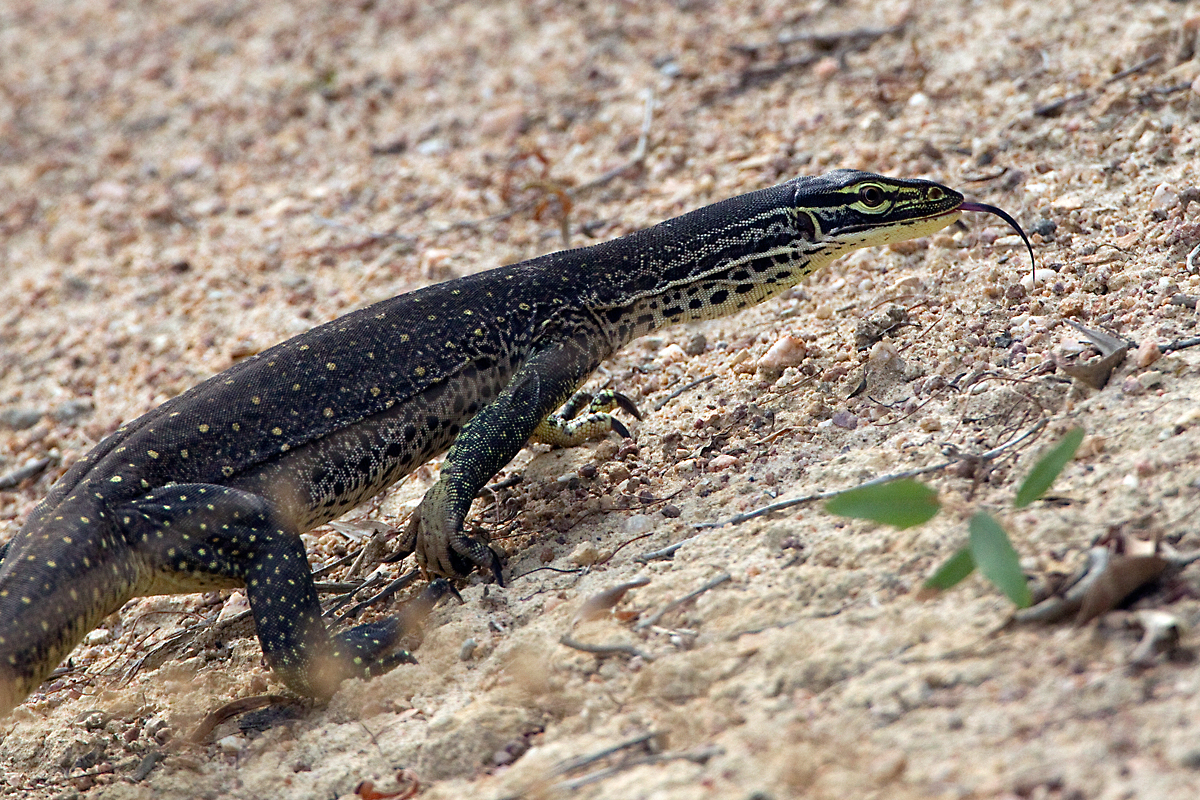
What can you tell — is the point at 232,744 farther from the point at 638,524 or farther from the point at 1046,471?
the point at 1046,471

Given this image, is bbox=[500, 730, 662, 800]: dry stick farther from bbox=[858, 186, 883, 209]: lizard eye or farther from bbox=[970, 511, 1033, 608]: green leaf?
bbox=[858, 186, 883, 209]: lizard eye

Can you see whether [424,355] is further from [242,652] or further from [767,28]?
[767,28]

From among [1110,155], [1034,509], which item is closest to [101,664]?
[1034,509]

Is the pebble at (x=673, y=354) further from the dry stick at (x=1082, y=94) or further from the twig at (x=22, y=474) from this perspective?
the twig at (x=22, y=474)

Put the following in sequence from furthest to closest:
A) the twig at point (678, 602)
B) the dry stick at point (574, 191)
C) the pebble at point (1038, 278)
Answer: the dry stick at point (574, 191) → the pebble at point (1038, 278) → the twig at point (678, 602)

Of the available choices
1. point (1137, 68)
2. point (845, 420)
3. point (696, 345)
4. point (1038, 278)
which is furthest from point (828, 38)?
point (845, 420)

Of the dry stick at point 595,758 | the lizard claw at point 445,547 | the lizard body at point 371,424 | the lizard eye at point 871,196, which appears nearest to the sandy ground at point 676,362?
the dry stick at point 595,758
